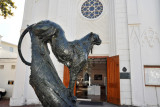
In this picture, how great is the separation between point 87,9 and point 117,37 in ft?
10.3

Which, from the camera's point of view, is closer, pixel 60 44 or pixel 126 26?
pixel 60 44

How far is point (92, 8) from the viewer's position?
27.5ft

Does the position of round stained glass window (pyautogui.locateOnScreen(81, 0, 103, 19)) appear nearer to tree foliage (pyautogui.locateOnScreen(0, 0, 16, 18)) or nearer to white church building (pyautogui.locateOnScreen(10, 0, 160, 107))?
white church building (pyautogui.locateOnScreen(10, 0, 160, 107))

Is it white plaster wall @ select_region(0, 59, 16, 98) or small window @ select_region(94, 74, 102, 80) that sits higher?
white plaster wall @ select_region(0, 59, 16, 98)

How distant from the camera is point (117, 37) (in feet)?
22.5

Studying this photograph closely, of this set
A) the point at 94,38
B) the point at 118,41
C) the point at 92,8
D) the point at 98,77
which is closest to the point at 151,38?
the point at 118,41

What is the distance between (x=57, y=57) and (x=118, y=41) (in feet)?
20.4

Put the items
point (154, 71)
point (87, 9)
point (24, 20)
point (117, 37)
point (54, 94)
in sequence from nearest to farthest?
point (54, 94) → point (154, 71) → point (117, 37) → point (24, 20) → point (87, 9)

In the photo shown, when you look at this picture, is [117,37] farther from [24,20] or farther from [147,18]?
[24,20]

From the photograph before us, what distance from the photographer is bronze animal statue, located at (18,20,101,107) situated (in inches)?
41.1

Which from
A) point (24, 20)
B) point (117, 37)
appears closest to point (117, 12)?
point (117, 37)

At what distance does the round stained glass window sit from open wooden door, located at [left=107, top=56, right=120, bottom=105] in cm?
337

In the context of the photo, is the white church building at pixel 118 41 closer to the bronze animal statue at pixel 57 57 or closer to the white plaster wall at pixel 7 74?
the white plaster wall at pixel 7 74

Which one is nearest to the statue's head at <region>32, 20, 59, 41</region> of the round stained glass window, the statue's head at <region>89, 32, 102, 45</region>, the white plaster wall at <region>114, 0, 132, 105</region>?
the statue's head at <region>89, 32, 102, 45</region>
